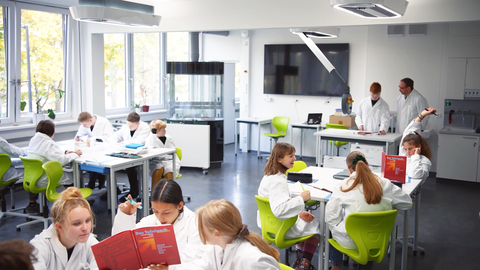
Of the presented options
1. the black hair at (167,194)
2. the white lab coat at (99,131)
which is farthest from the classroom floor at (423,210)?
the black hair at (167,194)

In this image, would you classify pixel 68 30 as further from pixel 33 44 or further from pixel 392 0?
pixel 392 0

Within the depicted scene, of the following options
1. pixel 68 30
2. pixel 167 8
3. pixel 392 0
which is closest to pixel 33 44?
pixel 68 30

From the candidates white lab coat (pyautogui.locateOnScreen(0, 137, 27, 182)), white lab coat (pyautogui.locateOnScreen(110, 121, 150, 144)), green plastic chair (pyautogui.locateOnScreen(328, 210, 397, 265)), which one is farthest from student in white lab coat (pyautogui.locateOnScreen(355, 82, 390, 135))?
white lab coat (pyautogui.locateOnScreen(0, 137, 27, 182))

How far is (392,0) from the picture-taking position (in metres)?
3.87

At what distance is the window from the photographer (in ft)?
20.0

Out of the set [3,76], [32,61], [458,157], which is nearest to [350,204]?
[458,157]

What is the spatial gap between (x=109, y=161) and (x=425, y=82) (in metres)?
5.50

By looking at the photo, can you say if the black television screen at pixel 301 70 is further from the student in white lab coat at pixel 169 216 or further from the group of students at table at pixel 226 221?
the student in white lab coat at pixel 169 216

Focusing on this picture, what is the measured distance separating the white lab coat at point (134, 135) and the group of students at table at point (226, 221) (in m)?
2.92

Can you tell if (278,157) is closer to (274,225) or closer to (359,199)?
(274,225)

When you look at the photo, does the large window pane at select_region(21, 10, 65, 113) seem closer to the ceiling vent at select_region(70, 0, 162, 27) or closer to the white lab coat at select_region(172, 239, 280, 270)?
the ceiling vent at select_region(70, 0, 162, 27)

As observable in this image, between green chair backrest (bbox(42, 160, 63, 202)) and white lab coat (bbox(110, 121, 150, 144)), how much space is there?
1553 millimetres

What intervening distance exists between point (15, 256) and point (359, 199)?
97.1 inches

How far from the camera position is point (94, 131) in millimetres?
6188
